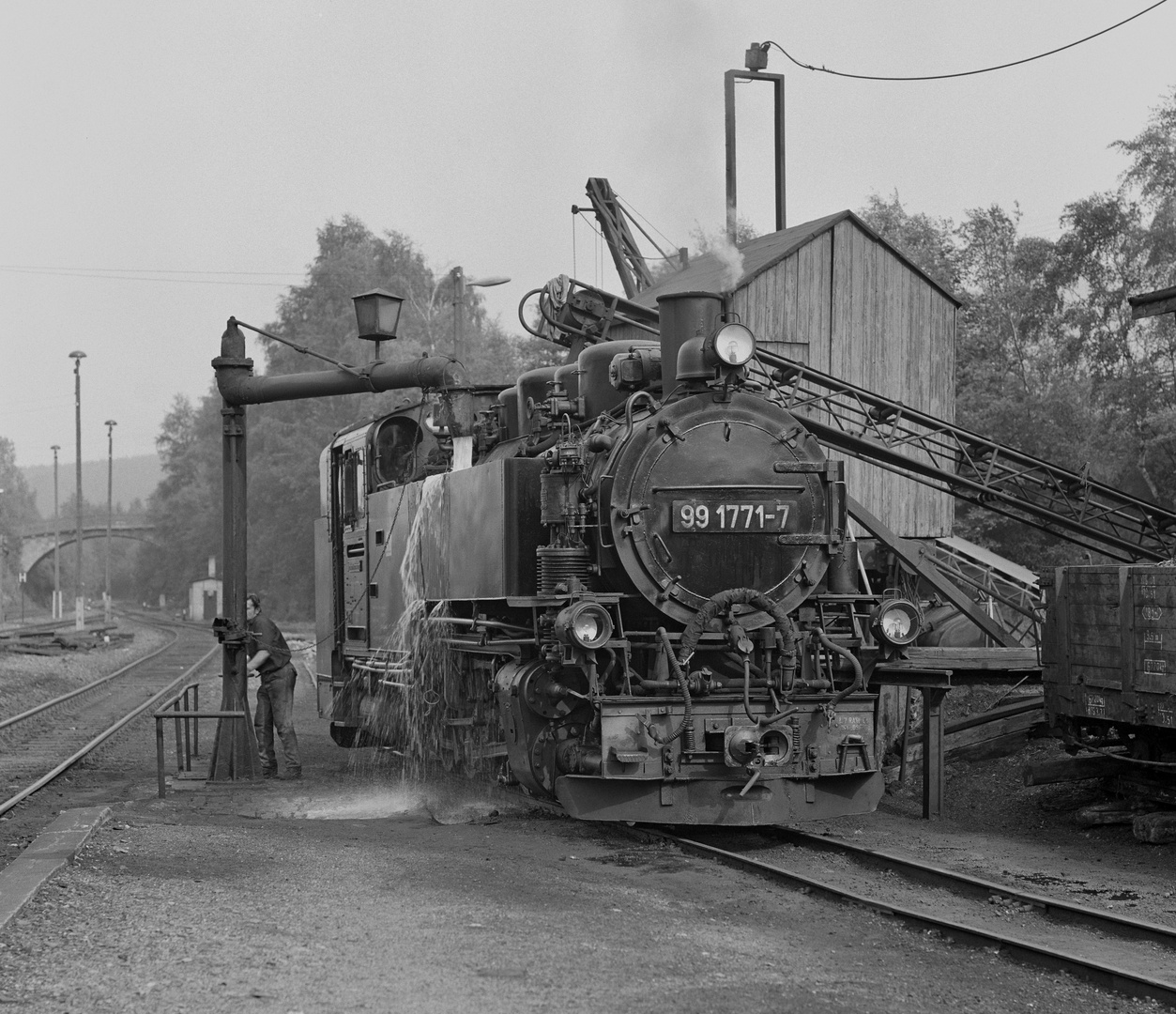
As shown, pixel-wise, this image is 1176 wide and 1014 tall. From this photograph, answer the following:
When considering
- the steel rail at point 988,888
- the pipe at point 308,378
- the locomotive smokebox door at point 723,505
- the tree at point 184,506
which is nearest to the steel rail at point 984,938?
the steel rail at point 988,888

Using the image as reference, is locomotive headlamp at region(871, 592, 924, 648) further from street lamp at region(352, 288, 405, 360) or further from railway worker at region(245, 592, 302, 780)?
railway worker at region(245, 592, 302, 780)

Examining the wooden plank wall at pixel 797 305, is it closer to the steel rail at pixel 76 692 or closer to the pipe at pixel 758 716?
the pipe at pixel 758 716

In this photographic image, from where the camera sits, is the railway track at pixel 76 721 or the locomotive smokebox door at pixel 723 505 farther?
the railway track at pixel 76 721

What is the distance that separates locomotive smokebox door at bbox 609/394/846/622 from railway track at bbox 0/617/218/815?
559 cm

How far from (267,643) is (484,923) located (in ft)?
21.5

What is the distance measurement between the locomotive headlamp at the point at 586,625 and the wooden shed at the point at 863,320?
780 centimetres

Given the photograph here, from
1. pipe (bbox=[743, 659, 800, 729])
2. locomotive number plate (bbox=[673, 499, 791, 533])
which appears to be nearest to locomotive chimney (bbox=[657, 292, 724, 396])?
locomotive number plate (bbox=[673, 499, 791, 533])

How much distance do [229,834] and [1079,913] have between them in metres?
5.27

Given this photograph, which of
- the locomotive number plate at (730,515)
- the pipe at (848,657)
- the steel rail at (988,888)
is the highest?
the locomotive number plate at (730,515)

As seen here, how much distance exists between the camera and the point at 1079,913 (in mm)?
6848

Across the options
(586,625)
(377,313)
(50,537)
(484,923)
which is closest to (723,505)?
(586,625)

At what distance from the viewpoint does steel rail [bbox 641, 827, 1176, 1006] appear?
5.52 metres

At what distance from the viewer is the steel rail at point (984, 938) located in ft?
18.1

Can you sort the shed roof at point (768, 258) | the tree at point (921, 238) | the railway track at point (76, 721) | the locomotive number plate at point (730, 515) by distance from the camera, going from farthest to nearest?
the tree at point (921, 238), the shed roof at point (768, 258), the railway track at point (76, 721), the locomotive number plate at point (730, 515)
